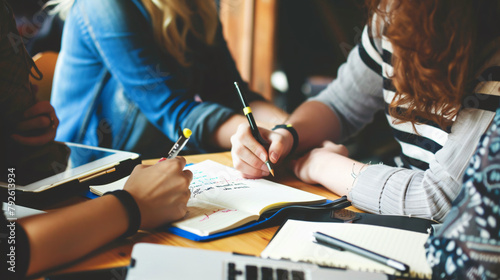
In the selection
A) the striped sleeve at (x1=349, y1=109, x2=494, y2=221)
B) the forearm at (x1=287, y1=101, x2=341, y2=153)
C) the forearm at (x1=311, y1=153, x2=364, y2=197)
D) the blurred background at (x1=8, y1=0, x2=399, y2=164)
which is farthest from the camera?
the blurred background at (x1=8, y1=0, x2=399, y2=164)

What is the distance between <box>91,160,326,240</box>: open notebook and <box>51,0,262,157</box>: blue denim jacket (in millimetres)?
383

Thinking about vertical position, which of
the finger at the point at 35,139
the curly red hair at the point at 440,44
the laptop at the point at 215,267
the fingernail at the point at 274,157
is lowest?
the laptop at the point at 215,267

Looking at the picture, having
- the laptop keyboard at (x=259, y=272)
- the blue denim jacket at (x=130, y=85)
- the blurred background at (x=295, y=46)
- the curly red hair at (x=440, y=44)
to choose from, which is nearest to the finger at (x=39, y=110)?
the blue denim jacket at (x=130, y=85)

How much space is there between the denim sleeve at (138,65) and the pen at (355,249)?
2.13ft

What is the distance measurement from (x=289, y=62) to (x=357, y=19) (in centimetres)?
55

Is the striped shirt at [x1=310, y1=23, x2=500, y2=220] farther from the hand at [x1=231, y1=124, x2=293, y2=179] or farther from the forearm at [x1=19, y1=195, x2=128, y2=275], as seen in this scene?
the forearm at [x1=19, y1=195, x2=128, y2=275]

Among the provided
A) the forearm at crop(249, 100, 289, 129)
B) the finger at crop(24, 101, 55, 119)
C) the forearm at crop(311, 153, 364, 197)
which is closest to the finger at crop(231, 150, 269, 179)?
the forearm at crop(311, 153, 364, 197)

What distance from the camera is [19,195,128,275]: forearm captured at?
0.45 m

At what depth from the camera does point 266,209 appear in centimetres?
62

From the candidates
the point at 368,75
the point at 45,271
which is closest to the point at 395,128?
the point at 368,75

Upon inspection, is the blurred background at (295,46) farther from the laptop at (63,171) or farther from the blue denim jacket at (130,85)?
the laptop at (63,171)

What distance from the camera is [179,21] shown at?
133 cm

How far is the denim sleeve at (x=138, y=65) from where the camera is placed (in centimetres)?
115

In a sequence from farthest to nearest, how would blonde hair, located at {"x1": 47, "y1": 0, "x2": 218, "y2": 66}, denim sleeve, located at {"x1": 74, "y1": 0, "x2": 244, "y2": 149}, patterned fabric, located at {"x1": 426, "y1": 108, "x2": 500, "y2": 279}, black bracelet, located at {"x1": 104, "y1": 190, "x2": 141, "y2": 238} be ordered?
1. blonde hair, located at {"x1": 47, "y1": 0, "x2": 218, "y2": 66}
2. denim sleeve, located at {"x1": 74, "y1": 0, "x2": 244, "y2": 149}
3. black bracelet, located at {"x1": 104, "y1": 190, "x2": 141, "y2": 238}
4. patterned fabric, located at {"x1": 426, "y1": 108, "x2": 500, "y2": 279}
